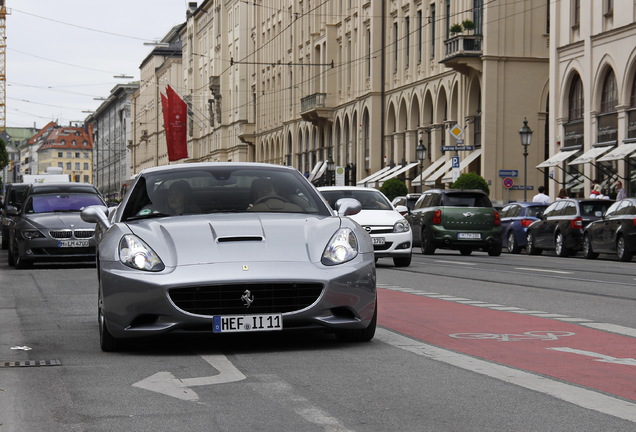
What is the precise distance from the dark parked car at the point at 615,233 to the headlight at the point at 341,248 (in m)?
20.0

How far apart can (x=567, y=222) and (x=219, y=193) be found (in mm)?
23296

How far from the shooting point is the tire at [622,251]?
28234 mm

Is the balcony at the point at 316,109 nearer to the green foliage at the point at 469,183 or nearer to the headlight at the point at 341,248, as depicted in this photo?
the green foliage at the point at 469,183

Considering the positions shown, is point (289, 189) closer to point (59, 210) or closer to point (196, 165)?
point (196, 165)

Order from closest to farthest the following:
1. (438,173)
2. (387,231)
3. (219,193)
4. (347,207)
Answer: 1. (219,193)
2. (347,207)
3. (387,231)
4. (438,173)

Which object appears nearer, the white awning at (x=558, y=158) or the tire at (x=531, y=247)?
the tire at (x=531, y=247)

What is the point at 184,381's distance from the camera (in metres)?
7.36

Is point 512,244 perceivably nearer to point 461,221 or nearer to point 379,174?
point 461,221

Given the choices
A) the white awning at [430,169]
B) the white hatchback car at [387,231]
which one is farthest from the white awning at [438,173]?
the white hatchback car at [387,231]

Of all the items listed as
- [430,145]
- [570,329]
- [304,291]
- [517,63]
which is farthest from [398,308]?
[430,145]

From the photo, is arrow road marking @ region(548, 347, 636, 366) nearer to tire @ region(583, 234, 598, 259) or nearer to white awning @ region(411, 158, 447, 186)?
tire @ region(583, 234, 598, 259)

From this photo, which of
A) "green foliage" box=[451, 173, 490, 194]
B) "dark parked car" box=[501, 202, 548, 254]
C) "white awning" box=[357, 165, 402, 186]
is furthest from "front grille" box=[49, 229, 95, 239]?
"white awning" box=[357, 165, 402, 186]

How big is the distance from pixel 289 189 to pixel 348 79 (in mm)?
63672

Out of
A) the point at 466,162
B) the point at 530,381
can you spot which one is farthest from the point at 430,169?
the point at 530,381
